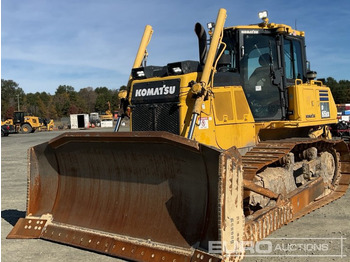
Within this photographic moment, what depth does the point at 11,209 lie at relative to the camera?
690cm

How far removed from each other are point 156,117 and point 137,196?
4.23 ft

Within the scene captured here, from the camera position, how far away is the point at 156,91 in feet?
18.5

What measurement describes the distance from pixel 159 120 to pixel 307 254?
8.28 feet

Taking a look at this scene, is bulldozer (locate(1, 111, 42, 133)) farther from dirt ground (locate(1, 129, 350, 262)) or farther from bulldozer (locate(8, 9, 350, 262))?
bulldozer (locate(8, 9, 350, 262))

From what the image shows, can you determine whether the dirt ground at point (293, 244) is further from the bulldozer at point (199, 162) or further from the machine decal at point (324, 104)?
the machine decal at point (324, 104)

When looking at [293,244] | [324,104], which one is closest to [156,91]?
[293,244]

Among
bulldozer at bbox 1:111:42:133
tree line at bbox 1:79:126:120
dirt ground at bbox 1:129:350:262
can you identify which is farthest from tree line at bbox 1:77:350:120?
dirt ground at bbox 1:129:350:262

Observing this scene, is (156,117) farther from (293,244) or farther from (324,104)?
(324,104)

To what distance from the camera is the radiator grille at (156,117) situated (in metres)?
5.43

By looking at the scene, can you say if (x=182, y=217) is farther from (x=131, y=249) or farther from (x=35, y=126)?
(x=35, y=126)

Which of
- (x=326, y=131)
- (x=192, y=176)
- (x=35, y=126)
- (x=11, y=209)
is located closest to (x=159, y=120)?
(x=192, y=176)

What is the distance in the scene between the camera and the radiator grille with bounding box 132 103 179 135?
5430 mm

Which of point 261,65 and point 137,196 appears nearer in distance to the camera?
point 137,196

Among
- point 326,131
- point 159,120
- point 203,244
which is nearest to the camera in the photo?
point 203,244
